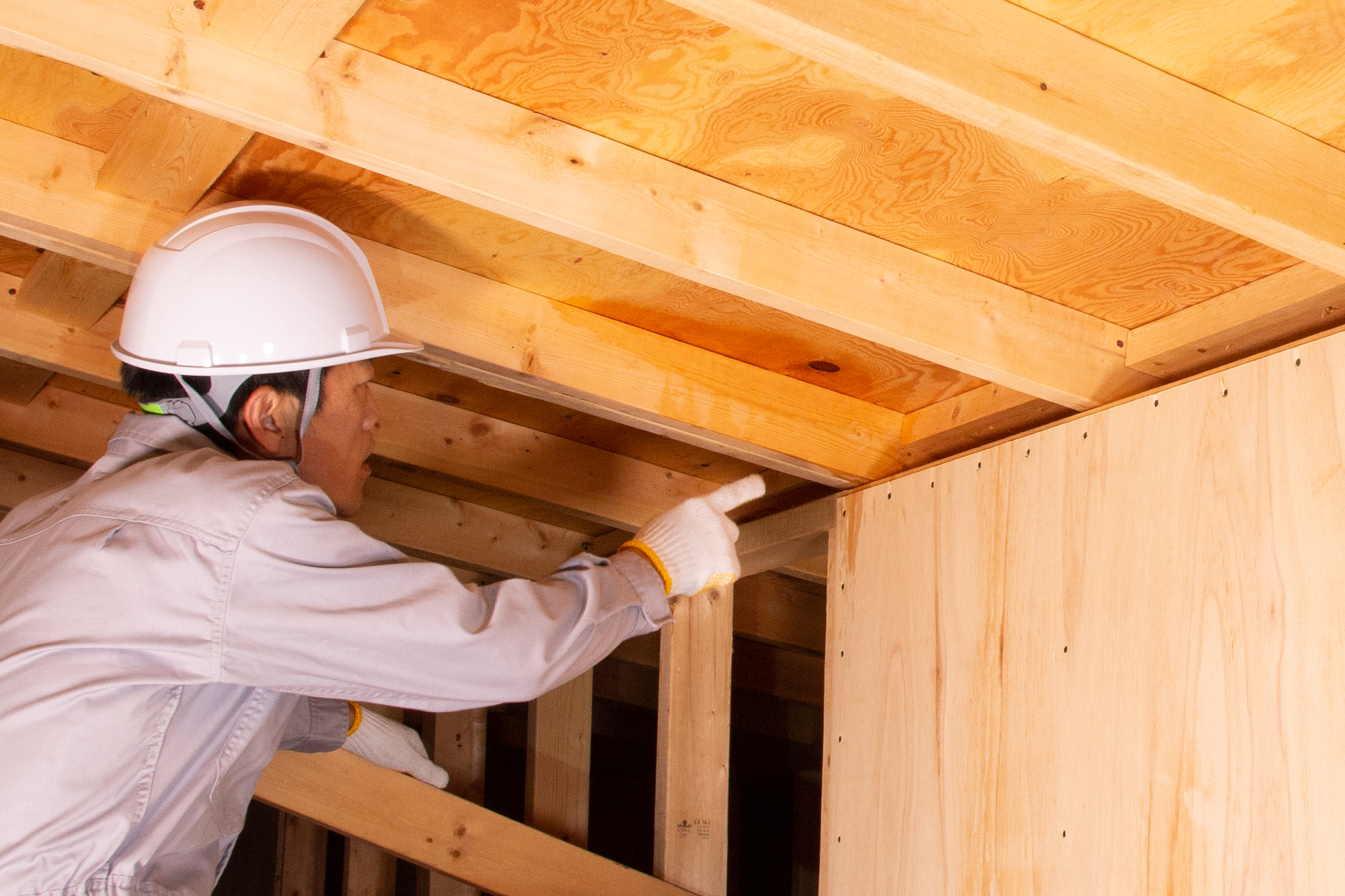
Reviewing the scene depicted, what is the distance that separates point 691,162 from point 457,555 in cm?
217

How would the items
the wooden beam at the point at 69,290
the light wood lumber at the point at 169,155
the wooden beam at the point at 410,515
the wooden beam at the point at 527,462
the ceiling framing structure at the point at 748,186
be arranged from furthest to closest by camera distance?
the wooden beam at the point at 410,515, the wooden beam at the point at 527,462, the wooden beam at the point at 69,290, the light wood lumber at the point at 169,155, the ceiling framing structure at the point at 748,186

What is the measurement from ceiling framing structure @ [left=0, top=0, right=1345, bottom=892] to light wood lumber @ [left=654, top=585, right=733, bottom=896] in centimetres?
53

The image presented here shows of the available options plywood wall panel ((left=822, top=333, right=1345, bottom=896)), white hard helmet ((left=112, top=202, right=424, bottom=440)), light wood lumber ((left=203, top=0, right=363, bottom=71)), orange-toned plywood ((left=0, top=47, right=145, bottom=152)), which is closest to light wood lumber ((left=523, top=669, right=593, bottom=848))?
plywood wall panel ((left=822, top=333, right=1345, bottom=896))

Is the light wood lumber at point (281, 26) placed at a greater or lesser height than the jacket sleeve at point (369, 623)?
greater

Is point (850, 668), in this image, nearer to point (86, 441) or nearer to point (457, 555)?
point (457, 555)

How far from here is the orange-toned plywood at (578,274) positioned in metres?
1.88

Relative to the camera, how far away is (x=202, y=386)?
1.83 meters

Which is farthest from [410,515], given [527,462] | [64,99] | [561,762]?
[64,99]

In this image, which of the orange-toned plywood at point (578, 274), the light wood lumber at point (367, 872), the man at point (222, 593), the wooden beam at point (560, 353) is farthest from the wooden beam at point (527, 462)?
the light wood lumber at point (367, 872)

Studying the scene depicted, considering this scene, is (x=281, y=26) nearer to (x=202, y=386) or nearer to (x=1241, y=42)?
(x=202, y=386)

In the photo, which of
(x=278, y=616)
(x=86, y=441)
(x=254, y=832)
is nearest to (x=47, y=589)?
(x=278, y=616)

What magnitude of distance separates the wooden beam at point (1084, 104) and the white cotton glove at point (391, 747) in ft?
7.11

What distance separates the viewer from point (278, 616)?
5.06 feet

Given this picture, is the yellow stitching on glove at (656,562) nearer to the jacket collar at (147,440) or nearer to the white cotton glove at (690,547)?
the white cotton glove at (690,547)
